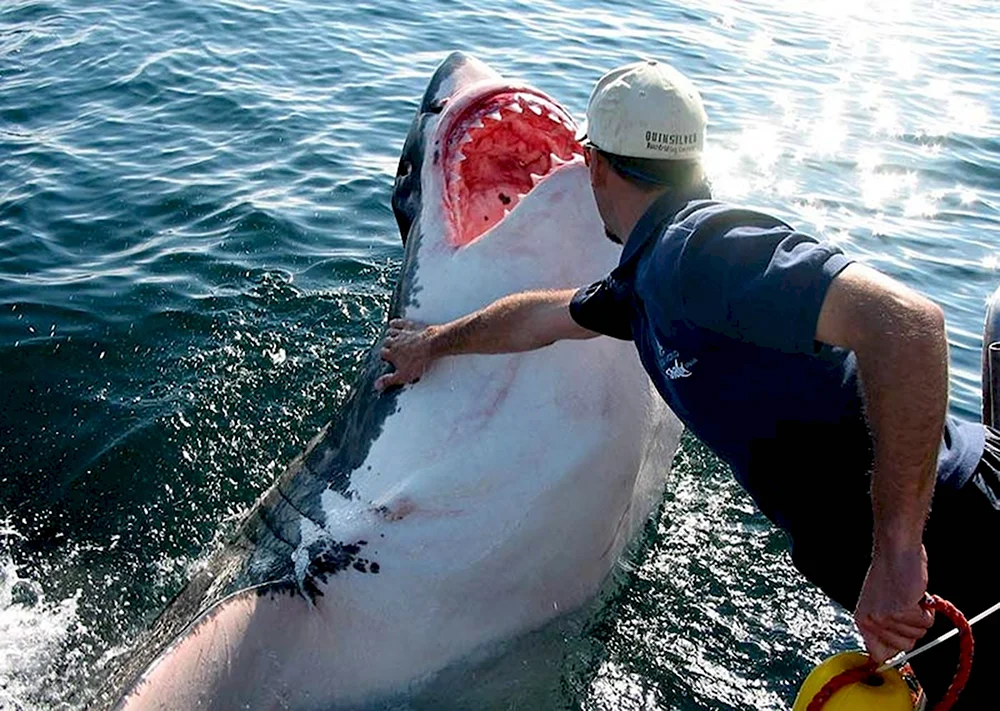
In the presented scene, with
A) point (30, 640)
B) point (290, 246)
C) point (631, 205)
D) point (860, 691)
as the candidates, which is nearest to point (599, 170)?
point (631, 205)

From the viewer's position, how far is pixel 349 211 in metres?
8.40

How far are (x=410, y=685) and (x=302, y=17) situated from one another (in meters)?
10.7

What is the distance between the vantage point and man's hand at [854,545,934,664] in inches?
94.6

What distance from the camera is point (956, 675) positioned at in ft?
8.41

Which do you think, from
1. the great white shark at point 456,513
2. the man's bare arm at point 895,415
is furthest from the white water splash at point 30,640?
the man's bare arm at point 895,415

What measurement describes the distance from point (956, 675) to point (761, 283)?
967 millimetres

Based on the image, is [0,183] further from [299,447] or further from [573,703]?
[573,703]

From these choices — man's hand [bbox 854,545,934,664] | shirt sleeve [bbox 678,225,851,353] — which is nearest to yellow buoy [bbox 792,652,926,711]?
man's hand [bbox 854,545,934,664]

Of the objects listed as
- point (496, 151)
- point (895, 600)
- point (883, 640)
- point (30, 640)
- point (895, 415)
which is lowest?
point (30, 640)

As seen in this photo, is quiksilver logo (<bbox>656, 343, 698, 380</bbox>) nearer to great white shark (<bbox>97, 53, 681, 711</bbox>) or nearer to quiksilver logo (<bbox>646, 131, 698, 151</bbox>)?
quiksilver logo (<bbox>646, 131, 698, 151</bbox>)

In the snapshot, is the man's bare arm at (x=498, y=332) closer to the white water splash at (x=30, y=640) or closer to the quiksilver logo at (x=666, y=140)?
the quiksilver logo at (x=666, y=140)

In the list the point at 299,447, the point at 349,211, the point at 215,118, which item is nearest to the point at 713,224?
the point at 299,447

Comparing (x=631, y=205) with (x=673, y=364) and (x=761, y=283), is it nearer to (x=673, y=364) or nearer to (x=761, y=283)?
(x=673, y=364)

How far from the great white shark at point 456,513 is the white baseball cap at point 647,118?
581 mm
